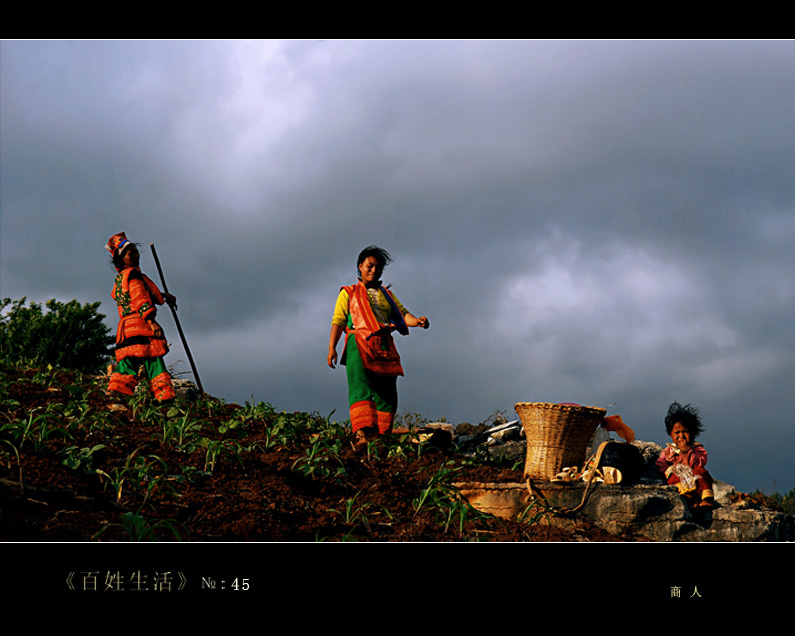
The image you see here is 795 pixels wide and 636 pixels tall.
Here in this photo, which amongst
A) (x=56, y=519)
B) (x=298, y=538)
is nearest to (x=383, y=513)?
(x=298, y=538)

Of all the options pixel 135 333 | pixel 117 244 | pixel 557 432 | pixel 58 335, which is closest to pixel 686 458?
pixel 557 432

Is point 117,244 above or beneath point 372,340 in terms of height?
above

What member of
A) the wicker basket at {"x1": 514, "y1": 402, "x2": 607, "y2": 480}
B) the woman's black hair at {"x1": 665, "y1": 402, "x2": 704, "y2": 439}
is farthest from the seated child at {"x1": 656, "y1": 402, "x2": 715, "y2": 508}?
the wicker basket at {"x1": 514, "y1": 402, "x2": 607, "y2": 480}

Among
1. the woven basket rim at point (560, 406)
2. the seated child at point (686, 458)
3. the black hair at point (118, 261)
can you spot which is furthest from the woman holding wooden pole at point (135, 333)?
the seated child at point (686, 458)

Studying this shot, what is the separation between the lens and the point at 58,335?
14055 millimetres

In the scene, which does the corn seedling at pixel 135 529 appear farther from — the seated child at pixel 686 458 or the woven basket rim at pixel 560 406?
the seated child at pixel 686 458

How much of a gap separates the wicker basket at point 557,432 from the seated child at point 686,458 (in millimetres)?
1428

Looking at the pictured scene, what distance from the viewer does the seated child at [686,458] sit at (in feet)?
22.1

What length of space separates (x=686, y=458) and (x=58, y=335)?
43.1 feet

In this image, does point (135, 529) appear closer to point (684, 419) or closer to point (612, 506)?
point (612, 506)

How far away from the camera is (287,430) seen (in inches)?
271

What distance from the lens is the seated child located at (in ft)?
22.1

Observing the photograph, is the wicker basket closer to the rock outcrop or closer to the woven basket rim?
the woven basket rim
